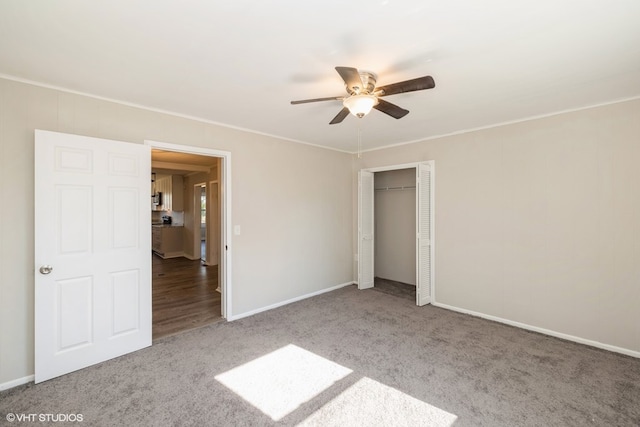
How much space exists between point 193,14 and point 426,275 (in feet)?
13.4

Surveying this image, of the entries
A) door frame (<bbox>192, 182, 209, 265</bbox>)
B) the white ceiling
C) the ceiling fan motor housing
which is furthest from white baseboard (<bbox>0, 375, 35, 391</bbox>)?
door frame (<bbox>192, 182, 209, 265</bbox>)

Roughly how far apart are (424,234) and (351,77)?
2.98 m

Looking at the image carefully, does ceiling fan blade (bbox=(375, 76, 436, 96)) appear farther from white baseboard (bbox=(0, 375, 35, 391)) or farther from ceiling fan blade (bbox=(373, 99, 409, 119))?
white baseboard (bbox=(0, 375, 35, 391))

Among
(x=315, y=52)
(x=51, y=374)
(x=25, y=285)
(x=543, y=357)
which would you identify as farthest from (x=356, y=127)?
(x=51, y=374)

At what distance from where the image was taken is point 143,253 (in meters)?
2.95

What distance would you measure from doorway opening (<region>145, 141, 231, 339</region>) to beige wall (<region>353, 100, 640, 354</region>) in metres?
3.11

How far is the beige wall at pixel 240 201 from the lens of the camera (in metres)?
2.34

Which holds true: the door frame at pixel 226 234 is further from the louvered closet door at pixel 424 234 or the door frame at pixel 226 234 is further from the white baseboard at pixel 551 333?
the white baseboard at pixel 551 333

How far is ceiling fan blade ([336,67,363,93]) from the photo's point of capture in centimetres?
176

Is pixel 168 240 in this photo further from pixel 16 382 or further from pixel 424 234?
pixel 424 234

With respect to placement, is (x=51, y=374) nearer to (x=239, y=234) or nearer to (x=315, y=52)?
(x=239, y=234)

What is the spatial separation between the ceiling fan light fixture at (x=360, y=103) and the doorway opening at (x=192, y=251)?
207 cm

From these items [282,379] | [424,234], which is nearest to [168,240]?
[282,379]

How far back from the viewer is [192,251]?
7.93 m
